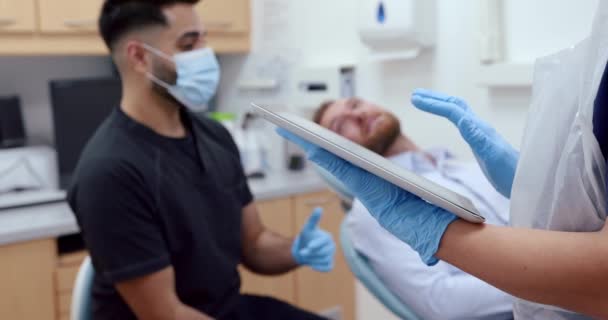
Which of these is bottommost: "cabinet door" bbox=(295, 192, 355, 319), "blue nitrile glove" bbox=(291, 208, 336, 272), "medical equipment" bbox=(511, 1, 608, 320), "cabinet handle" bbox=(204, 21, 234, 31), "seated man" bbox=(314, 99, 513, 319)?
"cabinet door" bbox=(295, 192, 355, 319)

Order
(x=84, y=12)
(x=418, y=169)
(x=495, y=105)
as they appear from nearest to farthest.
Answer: (x=418, y=169) → (x=495, y=105) → (x=84, y=12)

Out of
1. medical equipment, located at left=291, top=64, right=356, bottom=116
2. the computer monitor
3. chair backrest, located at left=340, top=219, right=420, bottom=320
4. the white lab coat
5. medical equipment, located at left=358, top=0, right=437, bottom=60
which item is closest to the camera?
the white lab coat

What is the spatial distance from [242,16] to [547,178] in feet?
7.29

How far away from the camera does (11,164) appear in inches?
88.4

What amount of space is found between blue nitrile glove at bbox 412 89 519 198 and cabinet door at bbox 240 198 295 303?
4.58 ft

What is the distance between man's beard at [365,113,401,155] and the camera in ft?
6.02

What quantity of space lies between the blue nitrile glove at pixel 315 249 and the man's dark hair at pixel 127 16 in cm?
69

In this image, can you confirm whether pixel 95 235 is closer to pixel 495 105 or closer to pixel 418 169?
pixel 418 169

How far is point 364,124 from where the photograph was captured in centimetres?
188

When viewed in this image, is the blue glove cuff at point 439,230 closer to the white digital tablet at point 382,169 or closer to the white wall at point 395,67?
the white digital tablet at point 382,169

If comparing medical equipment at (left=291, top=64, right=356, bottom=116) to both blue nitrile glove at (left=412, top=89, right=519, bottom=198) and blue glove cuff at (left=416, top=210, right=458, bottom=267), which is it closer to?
blue nitrile glove at (left=412, top=89, right=519, bottom=198)

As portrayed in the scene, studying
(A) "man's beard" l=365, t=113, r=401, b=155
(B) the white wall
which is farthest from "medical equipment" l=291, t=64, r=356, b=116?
(A) "man's beard" l=365, t=113, r=401, b=155

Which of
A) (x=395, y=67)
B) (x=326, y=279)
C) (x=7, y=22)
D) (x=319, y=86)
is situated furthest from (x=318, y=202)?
(x=7, y=22)

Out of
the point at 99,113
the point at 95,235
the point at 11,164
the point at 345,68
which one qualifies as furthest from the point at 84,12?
the point at 95,235
